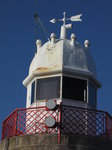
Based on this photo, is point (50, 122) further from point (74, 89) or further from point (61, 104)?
point (74, 89)

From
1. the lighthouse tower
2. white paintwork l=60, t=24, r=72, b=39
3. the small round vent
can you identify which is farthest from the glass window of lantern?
white paintwork l=60, t=24, r=72, b=39

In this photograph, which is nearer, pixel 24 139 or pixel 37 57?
pixel 24 139

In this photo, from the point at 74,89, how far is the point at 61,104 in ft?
5.40

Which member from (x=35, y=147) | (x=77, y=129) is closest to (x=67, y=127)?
(x=77, y=129)

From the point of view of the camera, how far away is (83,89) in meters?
18.8

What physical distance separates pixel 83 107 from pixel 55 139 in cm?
228

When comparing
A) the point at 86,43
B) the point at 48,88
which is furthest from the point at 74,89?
the point at 86,43

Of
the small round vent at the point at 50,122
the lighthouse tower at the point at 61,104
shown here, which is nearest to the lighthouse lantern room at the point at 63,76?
the lighthouse tower at the point at 61,104

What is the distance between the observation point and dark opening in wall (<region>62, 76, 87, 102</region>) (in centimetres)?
1846

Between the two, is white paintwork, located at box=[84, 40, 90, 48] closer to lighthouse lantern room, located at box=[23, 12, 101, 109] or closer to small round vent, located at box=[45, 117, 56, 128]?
lighthouse lantern room, located at box=[23, 12, 101, 109]

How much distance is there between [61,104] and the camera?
1717 centimetres

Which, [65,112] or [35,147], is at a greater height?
[65,112]

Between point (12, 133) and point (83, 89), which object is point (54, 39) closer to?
point (83, 89)

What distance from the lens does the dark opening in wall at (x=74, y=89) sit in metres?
18.5
